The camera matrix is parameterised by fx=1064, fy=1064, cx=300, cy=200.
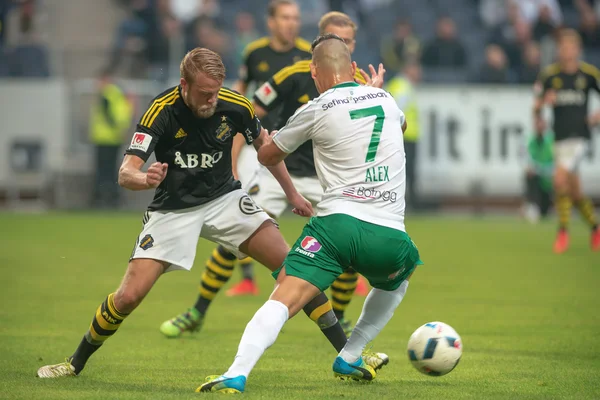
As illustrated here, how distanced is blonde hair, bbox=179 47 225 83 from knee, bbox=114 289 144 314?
51.1 inches

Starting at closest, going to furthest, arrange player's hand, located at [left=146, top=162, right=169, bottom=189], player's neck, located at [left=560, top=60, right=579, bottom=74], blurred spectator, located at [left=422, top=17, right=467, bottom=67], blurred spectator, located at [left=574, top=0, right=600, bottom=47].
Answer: player's hand, located at [left=146, top=162, right=169, bottom=189] → player's neck, located at [left=560, top=60, right=579, bottom=74] → blurred spectator, located at [left=422, top=17, right=467, bottom=67] → blurred spectator, located at [left=574, top=0, right=600, bottom=47]

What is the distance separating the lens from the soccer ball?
19.8 feet

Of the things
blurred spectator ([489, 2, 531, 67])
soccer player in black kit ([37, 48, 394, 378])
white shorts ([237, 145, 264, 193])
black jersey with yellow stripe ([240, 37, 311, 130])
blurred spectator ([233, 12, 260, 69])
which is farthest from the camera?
blurred spectator ([489, 2, 531, 67])

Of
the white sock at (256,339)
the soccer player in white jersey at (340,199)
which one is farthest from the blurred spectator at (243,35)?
the white sock at (256,339)

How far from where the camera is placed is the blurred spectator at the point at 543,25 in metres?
22.7

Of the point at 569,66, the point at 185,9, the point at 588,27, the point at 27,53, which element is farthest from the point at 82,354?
the point at 588,27

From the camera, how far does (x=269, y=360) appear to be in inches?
280

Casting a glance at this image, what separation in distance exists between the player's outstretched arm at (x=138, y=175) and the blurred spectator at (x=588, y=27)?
60.8 feet

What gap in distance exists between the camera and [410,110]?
20.4 meters

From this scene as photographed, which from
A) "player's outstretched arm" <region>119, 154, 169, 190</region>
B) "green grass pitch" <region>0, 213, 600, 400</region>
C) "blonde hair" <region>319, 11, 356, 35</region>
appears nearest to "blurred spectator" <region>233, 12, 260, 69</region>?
"green grass pitch" <region>0, 213, 600, 400</region>

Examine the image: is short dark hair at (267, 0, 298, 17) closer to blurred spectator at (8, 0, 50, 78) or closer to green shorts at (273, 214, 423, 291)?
green shorts at (273, 214, 423, 291)

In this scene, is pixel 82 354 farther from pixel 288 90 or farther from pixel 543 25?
pixel 543 25

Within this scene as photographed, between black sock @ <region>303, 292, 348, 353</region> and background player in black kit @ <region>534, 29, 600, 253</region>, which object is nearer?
black sock @ <region>303, 292, 348, 353</region>

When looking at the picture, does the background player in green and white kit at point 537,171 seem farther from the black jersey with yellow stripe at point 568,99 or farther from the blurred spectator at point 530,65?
the black jersey with yellow stripe at point 568,99
